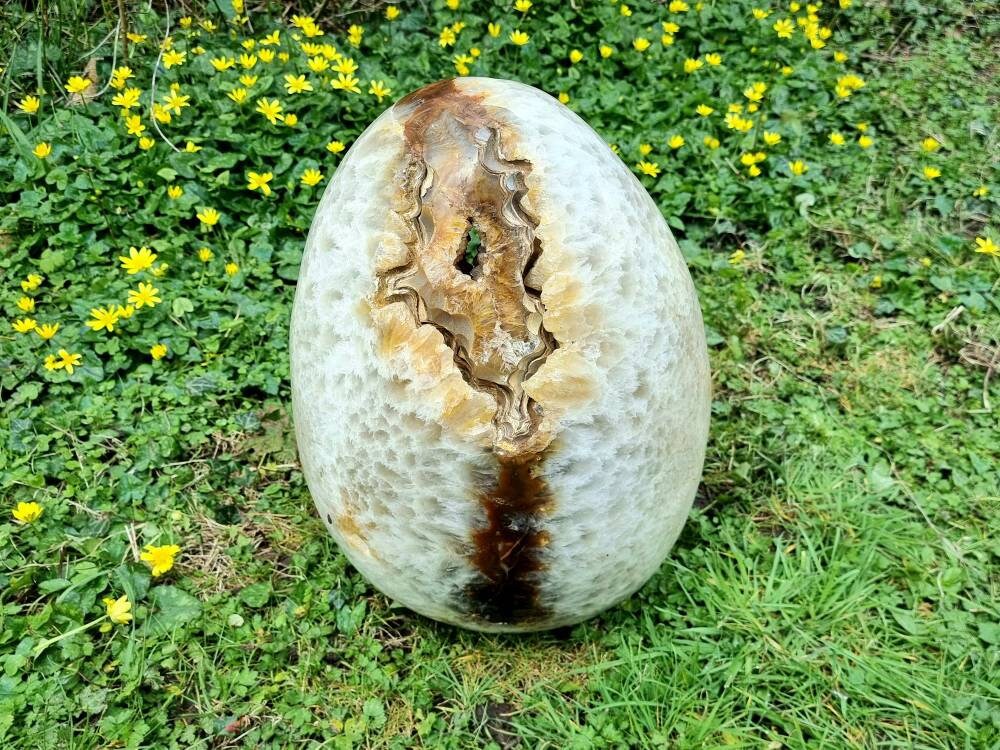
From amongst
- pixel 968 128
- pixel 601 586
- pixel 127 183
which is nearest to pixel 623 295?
pixel 601 586

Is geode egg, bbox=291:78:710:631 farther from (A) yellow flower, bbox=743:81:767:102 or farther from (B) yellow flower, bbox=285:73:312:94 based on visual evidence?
(A) yellow flower, bbox=743:81:767:102

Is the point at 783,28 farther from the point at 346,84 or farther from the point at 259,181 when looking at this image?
the point at 259,181

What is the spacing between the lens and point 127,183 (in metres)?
3.56

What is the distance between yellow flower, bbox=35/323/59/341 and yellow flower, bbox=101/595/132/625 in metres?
1.11

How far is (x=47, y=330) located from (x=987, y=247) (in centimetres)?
381

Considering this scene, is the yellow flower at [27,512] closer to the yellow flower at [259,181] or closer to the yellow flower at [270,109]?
the yellow flower at [259,181]

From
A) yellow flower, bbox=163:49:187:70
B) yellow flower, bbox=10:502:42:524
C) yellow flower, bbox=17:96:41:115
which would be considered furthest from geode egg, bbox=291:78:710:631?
yellow flower, bbox=17:96:41:115

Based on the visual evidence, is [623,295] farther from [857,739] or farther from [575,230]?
[857,739]

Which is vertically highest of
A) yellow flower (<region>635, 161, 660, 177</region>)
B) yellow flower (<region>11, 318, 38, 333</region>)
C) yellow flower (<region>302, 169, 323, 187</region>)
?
yellow flower (<region>635, 161, 660, 177</region>)

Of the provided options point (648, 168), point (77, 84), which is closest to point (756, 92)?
point (648, 168)

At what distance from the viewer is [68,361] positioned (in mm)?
2986

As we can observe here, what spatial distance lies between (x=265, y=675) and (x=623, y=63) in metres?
3.32

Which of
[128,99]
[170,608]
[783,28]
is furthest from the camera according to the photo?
[783,28]

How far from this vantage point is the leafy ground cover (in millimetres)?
2398
